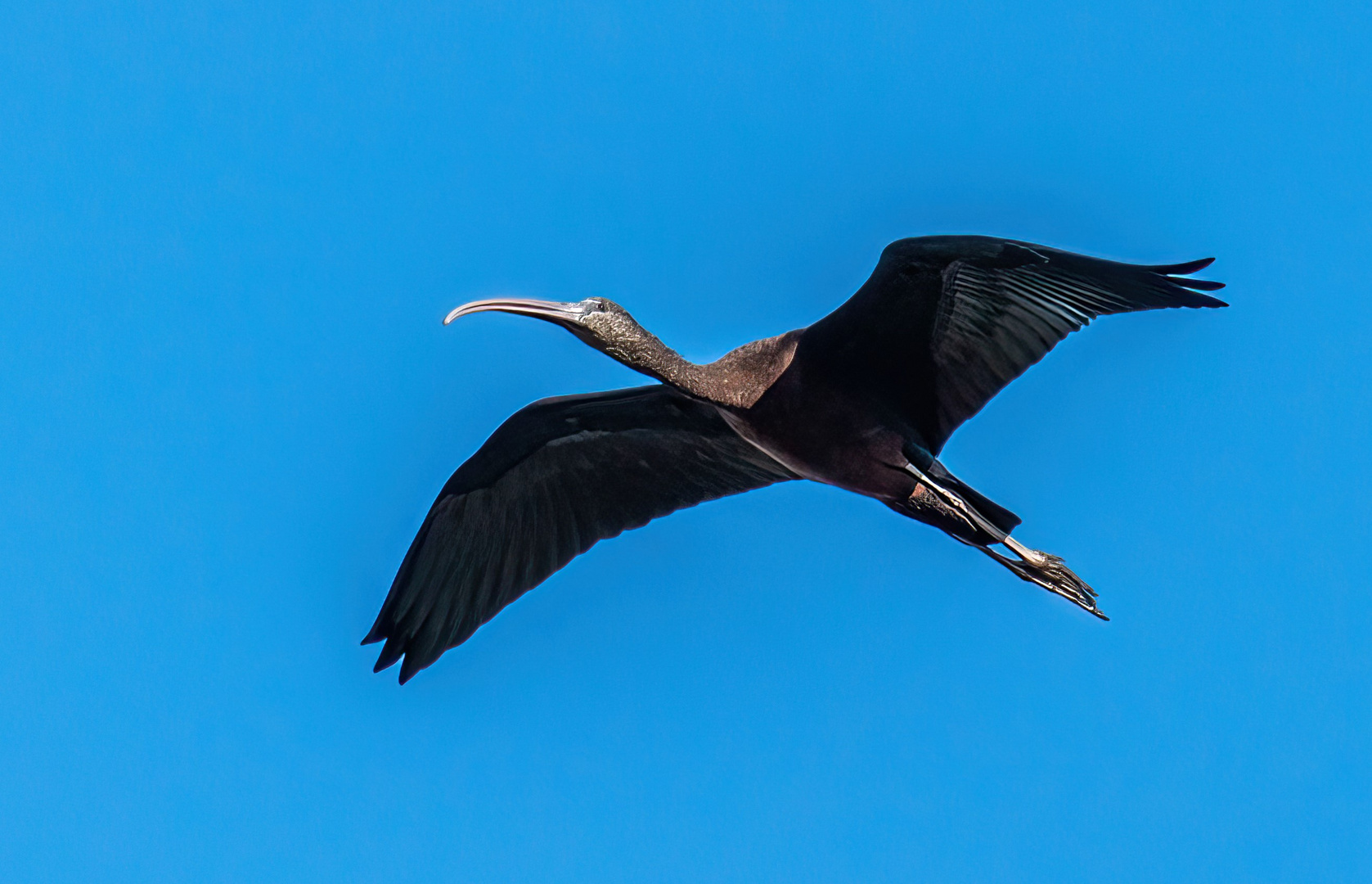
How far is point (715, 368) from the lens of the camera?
10406 mm

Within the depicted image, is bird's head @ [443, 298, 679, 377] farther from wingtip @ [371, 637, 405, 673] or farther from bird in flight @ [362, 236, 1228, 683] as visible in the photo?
wingtip @ [371, 637, 405, 673]

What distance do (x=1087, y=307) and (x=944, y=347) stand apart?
1072mm

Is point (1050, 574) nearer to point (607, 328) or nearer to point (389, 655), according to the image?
point (607, 328)

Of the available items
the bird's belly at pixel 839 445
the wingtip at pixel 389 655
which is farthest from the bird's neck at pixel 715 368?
the wingtip at pixel 389 655

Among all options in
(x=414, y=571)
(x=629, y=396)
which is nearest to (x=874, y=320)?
(x=629, y=396)

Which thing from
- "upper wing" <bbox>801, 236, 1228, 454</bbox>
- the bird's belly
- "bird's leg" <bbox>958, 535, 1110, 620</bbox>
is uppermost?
"upper wing" <bbox>801, 236, 1228, 454</bbox>

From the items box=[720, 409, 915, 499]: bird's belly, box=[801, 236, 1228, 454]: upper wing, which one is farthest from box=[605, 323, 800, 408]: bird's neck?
box=[801, 236, 1228, 454]: upper wing

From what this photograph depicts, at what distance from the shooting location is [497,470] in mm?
11602

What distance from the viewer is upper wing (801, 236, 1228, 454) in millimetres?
9516

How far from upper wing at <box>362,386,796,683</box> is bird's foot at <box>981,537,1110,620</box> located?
1.73m

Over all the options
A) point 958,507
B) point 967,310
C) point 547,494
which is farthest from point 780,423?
point 547,494

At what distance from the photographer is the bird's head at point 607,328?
33.1ft

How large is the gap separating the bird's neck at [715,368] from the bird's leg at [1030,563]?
1.15 m

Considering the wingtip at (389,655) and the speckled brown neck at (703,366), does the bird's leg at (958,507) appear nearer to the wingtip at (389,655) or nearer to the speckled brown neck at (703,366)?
the speckled brown neck at (703,366)
